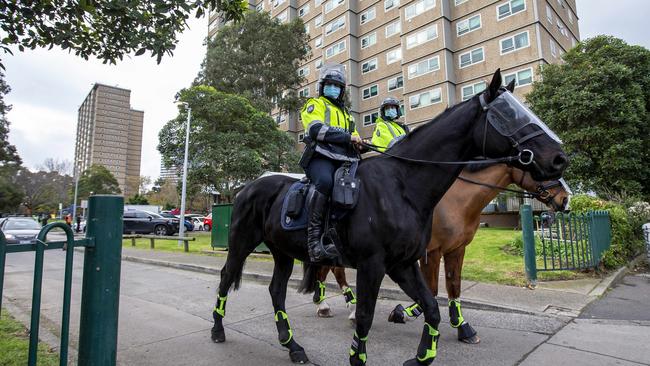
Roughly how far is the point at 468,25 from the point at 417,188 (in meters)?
31.6

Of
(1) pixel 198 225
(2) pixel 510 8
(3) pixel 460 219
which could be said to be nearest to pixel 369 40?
(2) pixel 510 8

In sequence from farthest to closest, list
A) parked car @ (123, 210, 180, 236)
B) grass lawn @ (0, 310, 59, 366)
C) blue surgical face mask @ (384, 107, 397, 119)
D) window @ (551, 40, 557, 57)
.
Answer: window @ (551, 40, 557, 57) → parked car @ (123, 210, 180, 236) → blue surgical face mask @ (384, 107, 397, 119) → grass lawn @ (0, 310, 59, 366)

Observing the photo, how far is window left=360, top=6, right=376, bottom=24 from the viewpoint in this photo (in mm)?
37281

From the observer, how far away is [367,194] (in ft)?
10.1

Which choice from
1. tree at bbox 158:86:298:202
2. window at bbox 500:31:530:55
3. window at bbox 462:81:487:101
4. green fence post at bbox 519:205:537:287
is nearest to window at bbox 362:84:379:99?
window at bbox 462:81:487:101

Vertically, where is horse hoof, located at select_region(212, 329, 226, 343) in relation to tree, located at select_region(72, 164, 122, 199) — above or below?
below

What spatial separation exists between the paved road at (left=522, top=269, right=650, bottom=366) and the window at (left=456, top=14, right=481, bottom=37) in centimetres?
2826

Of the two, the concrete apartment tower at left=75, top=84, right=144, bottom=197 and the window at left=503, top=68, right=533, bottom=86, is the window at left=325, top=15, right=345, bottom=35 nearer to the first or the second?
the window at left=503, top=68, right=533, bottom=86

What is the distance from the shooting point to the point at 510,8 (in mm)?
26500

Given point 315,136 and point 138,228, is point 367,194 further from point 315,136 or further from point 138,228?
point 138,228

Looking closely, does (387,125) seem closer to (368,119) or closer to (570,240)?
(570,240)

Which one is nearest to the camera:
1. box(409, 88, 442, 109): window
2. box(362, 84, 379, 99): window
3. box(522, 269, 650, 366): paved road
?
box(522, 269, 650, 366): paved road

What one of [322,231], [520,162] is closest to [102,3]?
[322,231]

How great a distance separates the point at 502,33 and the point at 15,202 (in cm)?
5988
